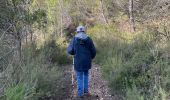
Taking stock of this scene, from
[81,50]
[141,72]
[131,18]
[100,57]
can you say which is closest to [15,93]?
[81,50]

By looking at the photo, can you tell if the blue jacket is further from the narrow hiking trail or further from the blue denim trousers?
the narrow hiking trail

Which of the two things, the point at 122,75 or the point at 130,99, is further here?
the point at 122,75

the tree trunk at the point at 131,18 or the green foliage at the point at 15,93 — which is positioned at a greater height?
the tree trunk at the point at 131,18

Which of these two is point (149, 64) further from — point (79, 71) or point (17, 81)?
point (17, 81)

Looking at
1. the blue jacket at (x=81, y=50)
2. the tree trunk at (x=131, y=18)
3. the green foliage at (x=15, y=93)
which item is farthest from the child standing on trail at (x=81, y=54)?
the tree trunk at (x=131, y=18)

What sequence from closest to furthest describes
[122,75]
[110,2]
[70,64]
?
[122,75]
[70,64]
[110,2]

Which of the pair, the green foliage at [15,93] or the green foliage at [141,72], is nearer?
the green foliage at [15,93]

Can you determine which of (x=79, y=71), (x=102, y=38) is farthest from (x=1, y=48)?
(x=102, y=38)

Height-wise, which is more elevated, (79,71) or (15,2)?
(15,2)

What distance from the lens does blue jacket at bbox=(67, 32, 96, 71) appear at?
11422mm

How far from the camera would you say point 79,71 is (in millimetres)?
11523

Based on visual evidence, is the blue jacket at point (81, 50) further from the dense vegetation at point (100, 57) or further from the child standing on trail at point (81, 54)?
the dense vegetation at point (100, 57)

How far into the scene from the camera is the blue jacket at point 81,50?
11422 millimetres

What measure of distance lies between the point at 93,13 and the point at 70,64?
12.2 metres
